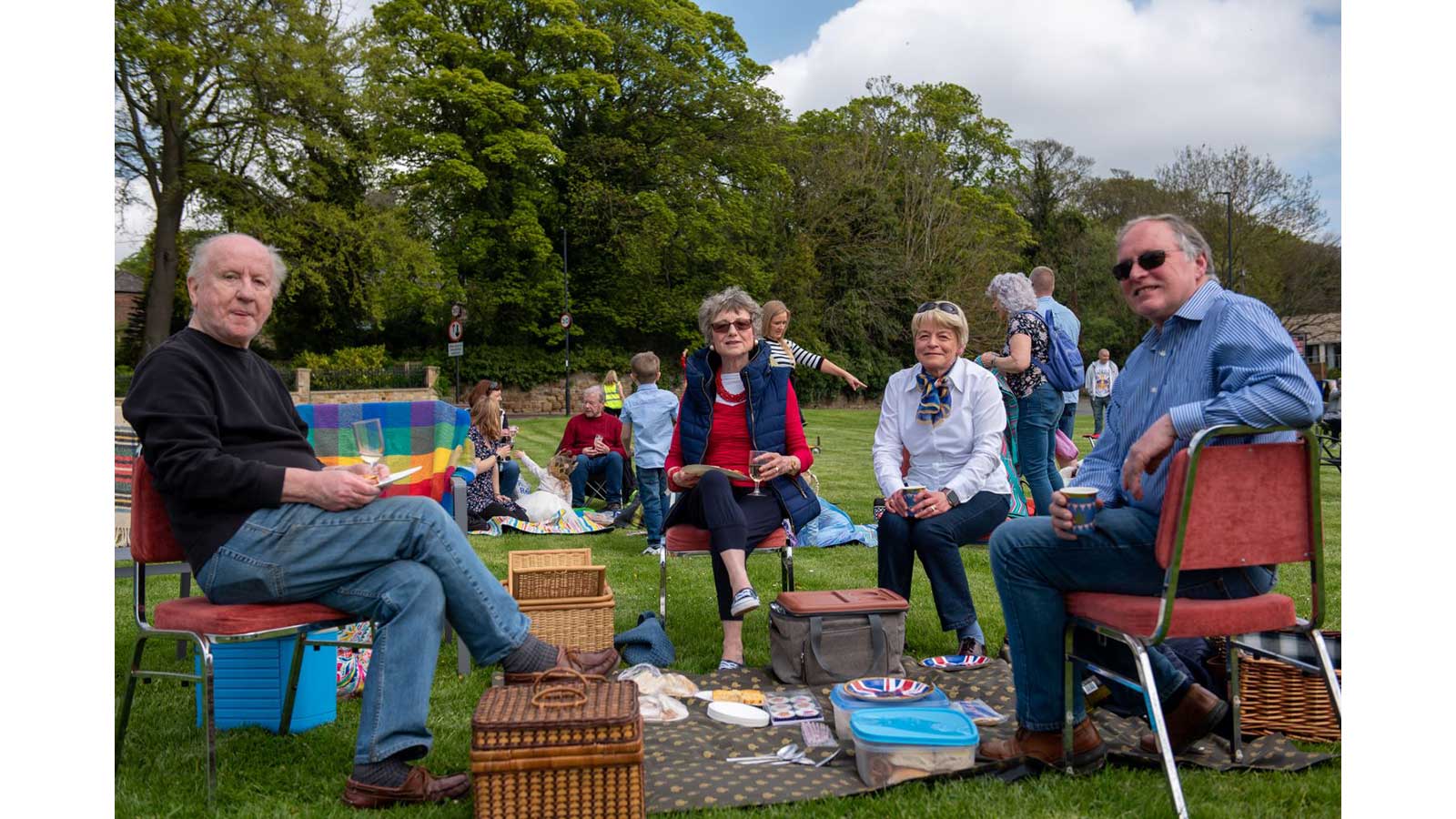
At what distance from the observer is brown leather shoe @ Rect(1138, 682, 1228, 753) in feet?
10.0

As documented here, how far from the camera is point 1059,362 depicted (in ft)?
22.6

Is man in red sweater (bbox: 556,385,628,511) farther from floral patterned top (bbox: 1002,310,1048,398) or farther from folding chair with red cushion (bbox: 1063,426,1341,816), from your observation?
folding chair with red cushion (bbox: 1063,426,1341,816)

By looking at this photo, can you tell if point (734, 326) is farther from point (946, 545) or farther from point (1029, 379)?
point (1029, 379)

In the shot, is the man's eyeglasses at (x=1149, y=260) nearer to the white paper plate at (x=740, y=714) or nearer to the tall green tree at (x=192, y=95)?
the white paper plate at (x=740, y=714)

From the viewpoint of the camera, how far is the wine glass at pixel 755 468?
448cm

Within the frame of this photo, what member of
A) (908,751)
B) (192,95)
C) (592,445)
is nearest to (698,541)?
(908,751)

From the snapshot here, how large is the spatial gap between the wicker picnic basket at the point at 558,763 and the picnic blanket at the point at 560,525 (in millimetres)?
5552

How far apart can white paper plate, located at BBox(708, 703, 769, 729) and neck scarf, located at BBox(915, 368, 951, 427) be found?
150cm

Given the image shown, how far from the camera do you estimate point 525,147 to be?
2884 centimetres

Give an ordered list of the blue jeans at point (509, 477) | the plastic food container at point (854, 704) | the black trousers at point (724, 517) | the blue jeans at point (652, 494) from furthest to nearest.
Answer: the blue jeans at point (509, 477) → the blue jeans at point (652, 494) → the black trousers at point (724, 517) → the plastic food container at point (854, 704)

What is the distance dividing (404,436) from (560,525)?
14.7 feet

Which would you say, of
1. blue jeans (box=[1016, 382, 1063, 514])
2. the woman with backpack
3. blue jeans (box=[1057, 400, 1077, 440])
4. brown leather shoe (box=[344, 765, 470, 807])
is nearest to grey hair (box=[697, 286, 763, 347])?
brown leather shoe (box=[344, 765, 470, 807])

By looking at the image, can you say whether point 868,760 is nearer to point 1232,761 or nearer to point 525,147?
point 1232,761

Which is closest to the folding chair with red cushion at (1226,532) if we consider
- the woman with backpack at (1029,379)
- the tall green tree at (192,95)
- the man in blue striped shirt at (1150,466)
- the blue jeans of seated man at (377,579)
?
the man in blue striped shirt at (1150,466)
